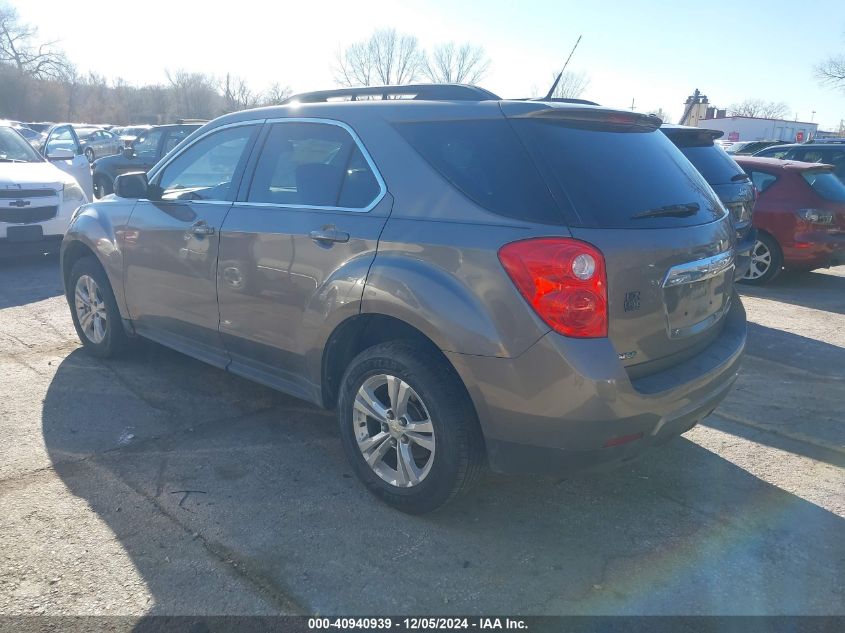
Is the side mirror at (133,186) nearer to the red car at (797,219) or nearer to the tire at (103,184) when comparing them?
the red car at (797,219)

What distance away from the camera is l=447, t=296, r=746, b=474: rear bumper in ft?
8.74

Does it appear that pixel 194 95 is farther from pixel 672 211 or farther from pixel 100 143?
pixel 672 211

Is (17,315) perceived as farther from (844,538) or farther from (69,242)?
(844,538)

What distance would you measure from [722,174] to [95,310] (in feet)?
18.7

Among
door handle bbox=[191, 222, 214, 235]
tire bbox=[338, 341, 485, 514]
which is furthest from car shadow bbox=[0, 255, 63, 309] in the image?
tire bbox=[338, 341, 485, 514]

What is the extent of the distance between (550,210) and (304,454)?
6.61ft

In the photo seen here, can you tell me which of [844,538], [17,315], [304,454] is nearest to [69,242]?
[17,315]

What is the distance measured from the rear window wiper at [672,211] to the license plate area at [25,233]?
7.84m

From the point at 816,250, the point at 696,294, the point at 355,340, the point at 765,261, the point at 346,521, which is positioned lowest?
the point at 346,521

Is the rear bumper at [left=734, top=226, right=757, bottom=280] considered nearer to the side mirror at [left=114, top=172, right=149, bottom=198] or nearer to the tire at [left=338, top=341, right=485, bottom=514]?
the tire at [left=338, top=341, right=485, bottom=514]

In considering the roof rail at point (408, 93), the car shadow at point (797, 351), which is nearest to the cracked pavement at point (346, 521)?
the car shadow at point (797, 351)

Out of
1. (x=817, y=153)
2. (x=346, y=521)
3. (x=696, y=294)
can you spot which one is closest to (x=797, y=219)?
(x=817, y=153)

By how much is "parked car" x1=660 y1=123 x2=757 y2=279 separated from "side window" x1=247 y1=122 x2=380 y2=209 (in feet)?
13.1

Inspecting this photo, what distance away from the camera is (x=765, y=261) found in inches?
338
